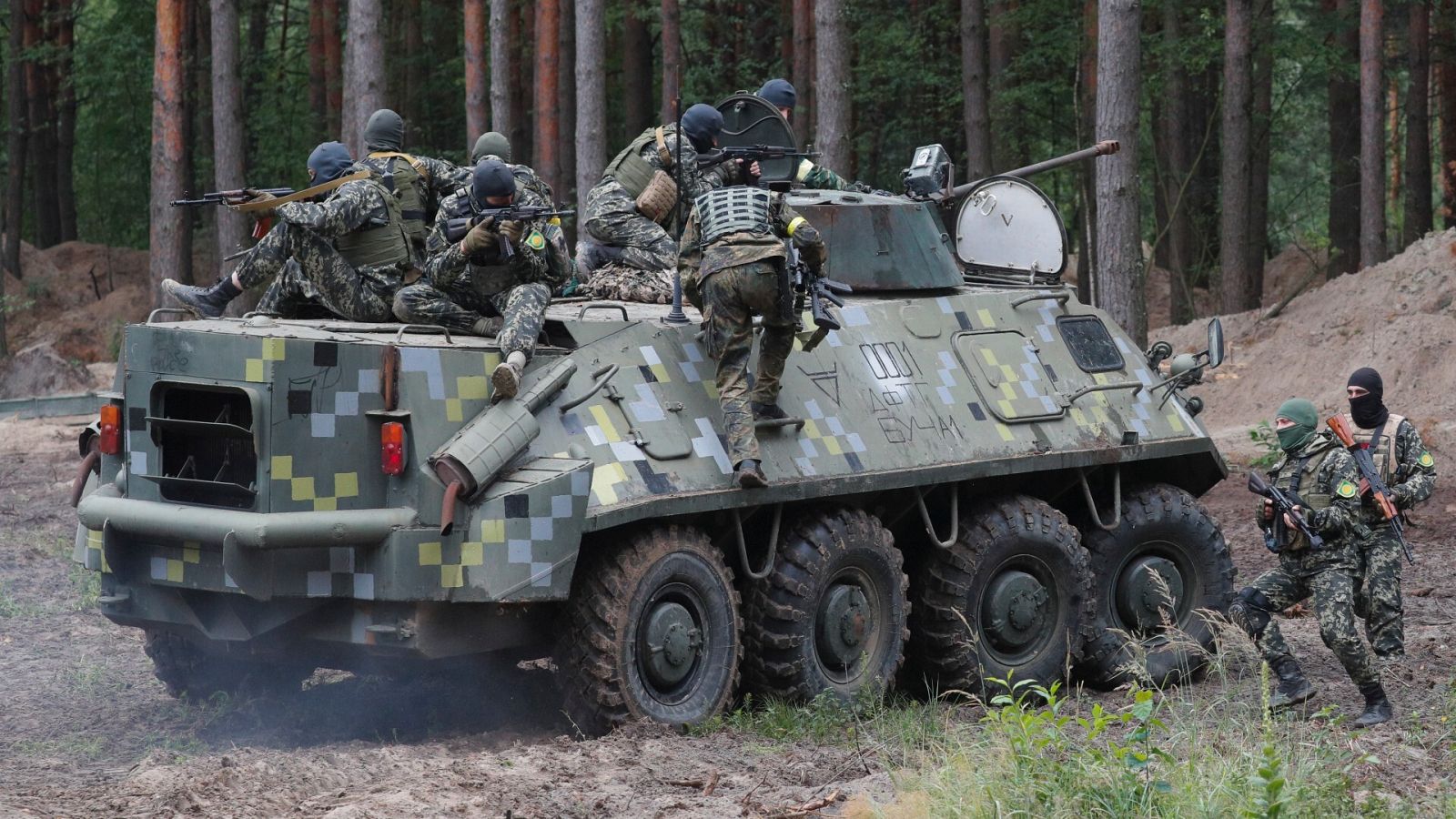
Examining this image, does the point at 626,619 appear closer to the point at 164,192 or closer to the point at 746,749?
the point at 746,749

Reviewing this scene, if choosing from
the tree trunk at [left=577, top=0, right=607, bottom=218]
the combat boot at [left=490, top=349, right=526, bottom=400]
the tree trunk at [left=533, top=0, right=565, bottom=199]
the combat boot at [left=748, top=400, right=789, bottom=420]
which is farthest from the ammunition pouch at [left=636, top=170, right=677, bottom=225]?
the tree trunk at [left=533, top=0, right=565, bottom=199]

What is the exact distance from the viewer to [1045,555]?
30.2 ft

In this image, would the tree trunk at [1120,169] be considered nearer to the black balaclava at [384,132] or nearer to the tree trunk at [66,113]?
the black balaclava at [384,132]

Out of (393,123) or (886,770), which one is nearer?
(886,770)

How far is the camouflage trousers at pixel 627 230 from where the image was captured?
9.05 m

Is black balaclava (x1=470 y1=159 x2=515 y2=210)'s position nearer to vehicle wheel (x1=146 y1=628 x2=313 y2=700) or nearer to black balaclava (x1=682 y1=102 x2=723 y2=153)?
black balaclava (x1=682 y1=102 x2=723 y2=153)

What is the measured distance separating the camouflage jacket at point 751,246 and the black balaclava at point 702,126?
39.5 inches

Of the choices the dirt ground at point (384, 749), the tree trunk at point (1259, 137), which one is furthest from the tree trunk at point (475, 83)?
the dirt ground at point (384, 749)

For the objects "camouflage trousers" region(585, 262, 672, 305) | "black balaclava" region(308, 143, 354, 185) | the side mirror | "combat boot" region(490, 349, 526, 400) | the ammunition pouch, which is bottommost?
"combat boot" region(490, 349, 526, 400)

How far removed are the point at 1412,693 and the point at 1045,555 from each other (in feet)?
6.16

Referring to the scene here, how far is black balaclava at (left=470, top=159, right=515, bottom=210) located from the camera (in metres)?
7.86

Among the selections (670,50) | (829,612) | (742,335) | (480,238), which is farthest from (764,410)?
(670,50)

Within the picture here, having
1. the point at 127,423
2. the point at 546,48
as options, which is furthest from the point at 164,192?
the point at 127,423

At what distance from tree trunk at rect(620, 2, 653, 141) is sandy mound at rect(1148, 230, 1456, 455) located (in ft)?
39.0
